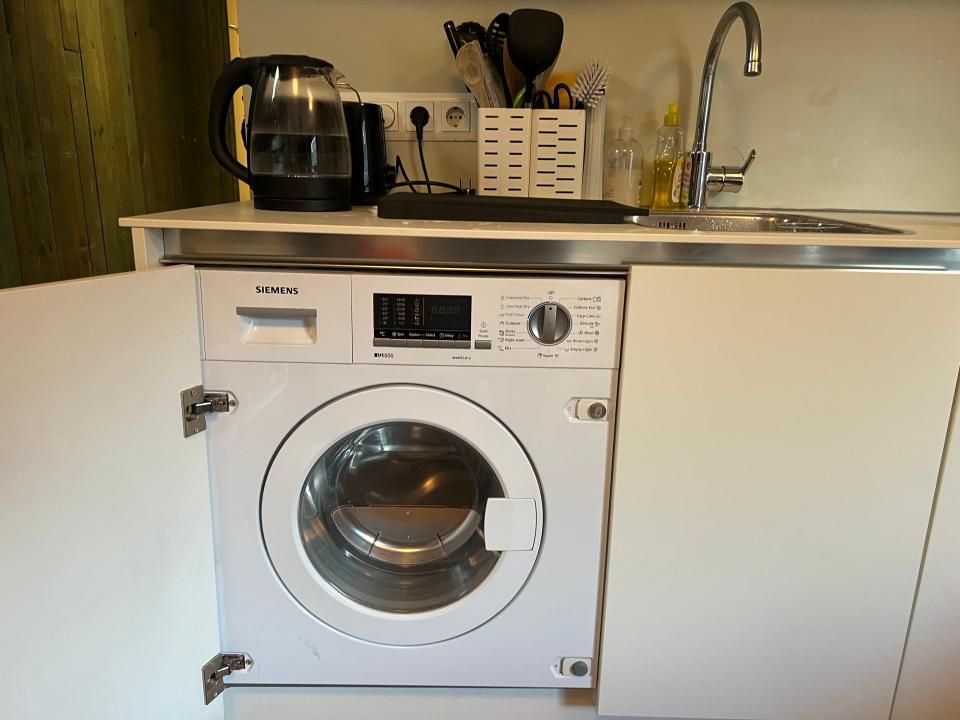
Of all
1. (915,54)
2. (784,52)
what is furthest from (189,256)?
(915,54)

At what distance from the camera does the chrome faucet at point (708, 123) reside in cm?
117

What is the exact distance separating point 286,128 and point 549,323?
1.85ft

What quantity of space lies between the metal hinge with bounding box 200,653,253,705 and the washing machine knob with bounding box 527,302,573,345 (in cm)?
72

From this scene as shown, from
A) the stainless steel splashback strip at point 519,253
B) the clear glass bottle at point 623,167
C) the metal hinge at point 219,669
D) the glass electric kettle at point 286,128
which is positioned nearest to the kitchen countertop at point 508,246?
the stainless steel splashback strip at point 519,253

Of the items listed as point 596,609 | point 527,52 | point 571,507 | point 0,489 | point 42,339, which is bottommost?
point 596,609

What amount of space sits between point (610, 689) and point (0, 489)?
0.91 m

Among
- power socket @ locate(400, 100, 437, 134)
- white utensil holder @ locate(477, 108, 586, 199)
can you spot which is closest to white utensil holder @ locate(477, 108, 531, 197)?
white utensil holder @ locate(477, 108, 586, 199)

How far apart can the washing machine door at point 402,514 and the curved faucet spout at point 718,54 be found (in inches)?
31.5

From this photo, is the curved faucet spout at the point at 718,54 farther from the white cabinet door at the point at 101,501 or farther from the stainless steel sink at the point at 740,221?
the white cabinet door at the point at 101,501

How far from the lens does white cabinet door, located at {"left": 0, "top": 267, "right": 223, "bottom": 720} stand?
67cm

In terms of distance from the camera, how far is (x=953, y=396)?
95 cm

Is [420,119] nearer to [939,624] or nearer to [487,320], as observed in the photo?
[487,320]

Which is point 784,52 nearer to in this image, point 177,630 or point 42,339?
point 42,339

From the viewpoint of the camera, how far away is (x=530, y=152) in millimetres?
1312
